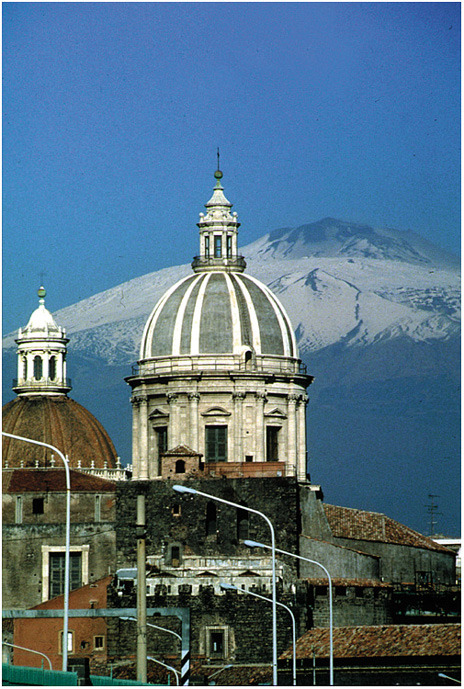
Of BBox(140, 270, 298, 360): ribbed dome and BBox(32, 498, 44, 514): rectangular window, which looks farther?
BBox(32, 498, 44, 514): rectangular window

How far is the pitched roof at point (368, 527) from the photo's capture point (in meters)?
98.4

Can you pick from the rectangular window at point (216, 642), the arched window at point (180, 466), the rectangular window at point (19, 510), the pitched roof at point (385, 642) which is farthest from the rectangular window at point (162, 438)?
the pitched roof at point (385, 642)

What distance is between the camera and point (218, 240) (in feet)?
330

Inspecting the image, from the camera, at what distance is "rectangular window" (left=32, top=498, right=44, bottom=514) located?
97125 millimetres

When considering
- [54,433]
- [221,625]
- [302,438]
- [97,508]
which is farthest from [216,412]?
[54,433]

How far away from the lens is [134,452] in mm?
97500

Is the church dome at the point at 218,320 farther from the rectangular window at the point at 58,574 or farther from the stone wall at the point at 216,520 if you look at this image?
the rectangular window at the point at 58,574

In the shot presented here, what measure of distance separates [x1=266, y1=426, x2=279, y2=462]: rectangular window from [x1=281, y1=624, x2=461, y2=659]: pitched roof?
18.9 meters

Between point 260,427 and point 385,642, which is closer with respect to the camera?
point 385,642

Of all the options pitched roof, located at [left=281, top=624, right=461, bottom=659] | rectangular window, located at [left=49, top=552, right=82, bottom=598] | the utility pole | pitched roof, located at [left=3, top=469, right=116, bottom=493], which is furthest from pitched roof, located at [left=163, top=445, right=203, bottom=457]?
the utility pole

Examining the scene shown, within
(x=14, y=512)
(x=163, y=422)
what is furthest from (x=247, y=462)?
(x=14, y=512)

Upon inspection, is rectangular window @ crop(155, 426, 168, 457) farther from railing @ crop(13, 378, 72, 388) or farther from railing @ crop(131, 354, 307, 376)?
railing @ crop(13, 378, 72, 388)

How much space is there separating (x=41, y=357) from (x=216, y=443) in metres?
28.3

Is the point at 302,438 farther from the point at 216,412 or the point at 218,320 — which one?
the point at 218,320
